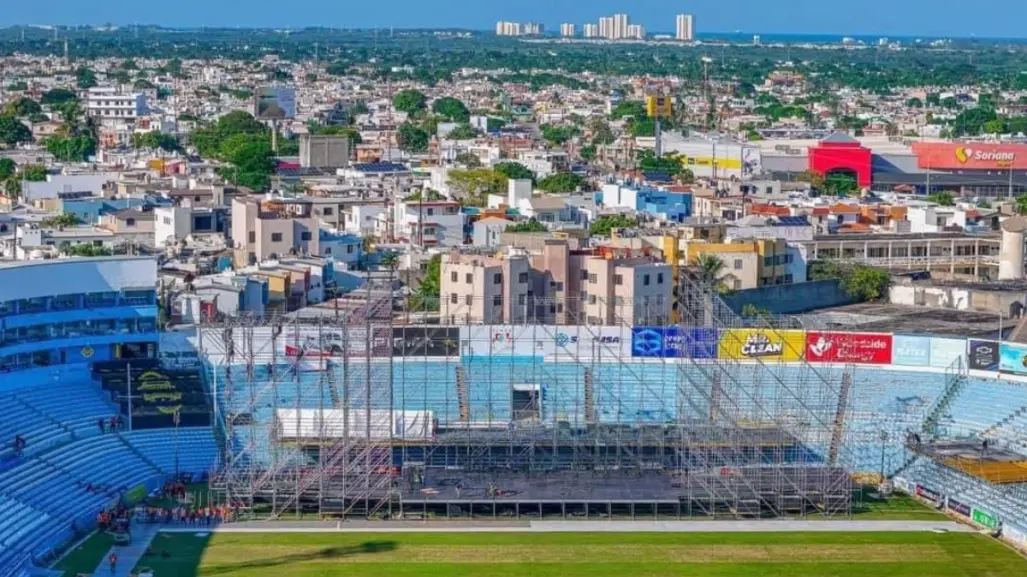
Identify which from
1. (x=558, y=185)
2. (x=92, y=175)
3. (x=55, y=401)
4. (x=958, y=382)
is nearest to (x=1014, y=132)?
(x=558, y=185)

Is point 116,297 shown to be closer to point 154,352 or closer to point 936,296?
point 154,352

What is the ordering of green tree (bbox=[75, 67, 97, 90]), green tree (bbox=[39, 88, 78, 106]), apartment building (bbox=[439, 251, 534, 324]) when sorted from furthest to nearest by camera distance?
green tree (bbox=[75, 67, 97, 90])
green tree (bbox=[39, 88, 78, 106])
apartment building (bbox=[439, 251, 534, 324])

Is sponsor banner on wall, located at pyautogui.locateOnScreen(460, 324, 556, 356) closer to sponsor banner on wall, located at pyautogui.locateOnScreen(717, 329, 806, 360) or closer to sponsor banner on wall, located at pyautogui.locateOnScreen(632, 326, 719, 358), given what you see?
sponsor banner on wall, located at pyautogui.locateOnScreen(632, 326, 719, 358)

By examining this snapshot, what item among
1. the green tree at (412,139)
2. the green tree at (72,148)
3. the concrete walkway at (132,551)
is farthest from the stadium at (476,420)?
the green tree at (412,139)

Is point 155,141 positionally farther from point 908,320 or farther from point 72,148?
point 908,320

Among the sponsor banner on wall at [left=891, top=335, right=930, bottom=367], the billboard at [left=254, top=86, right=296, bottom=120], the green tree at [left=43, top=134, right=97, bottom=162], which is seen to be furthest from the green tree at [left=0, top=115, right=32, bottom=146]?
the sponsor banner on wall at [left=891, top=335, right=930, bottom=367]
